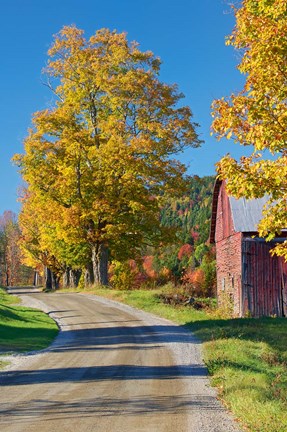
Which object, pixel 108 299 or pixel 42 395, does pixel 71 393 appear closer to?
Answer: pixel 42 395

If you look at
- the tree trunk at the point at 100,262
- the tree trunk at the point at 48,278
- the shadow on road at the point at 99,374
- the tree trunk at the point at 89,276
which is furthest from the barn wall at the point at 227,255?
the tree trunk at the point at 48,278

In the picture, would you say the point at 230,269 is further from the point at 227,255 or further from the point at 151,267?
the point at 151,267

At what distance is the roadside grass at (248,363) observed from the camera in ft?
27.9

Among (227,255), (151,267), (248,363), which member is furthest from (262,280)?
(151,267)

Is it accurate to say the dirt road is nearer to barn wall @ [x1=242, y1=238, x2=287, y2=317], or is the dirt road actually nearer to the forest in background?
barn wall @ [x1=242, y1=238, x2=287, y2=317]

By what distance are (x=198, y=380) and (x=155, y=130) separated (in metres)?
24.5

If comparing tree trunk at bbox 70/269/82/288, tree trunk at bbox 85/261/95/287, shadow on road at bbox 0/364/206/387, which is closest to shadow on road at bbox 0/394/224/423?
shadow on road at bbox 0/364/206/387

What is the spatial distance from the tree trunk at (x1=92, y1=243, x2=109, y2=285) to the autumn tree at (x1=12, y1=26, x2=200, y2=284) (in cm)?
166

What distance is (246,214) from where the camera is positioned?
2942 cm

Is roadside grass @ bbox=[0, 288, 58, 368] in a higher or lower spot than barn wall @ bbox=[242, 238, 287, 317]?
lower

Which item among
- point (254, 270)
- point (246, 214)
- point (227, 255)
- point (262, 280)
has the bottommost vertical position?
point (262, 280)

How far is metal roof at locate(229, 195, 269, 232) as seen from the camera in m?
28.5

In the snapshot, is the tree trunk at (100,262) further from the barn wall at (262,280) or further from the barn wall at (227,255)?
the barn wall at (262,280)

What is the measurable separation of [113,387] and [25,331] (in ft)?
36.3
